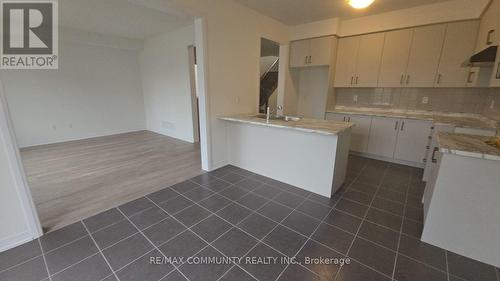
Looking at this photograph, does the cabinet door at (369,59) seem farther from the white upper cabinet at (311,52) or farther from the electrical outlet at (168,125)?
the electrical outlet at (168,125)

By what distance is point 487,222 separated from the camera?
4.99ft

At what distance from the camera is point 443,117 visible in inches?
125

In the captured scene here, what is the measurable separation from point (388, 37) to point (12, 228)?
558 cm

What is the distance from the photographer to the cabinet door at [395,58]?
3.47 metres

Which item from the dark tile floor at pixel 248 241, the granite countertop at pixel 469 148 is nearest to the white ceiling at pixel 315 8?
the granite countertop at pixel 469 148

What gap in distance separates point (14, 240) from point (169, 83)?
417 centimetres

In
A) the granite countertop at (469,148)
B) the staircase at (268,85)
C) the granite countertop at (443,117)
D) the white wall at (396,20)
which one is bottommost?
the granite countertop at (469,148)

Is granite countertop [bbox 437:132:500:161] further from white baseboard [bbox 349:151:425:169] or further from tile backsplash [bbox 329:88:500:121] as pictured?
white baseboard [bbox 349:151:425:169]

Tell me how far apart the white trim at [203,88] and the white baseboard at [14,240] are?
2.02m

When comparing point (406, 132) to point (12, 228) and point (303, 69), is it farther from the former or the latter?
point (12, 228)

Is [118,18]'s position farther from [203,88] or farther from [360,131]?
[360,131]

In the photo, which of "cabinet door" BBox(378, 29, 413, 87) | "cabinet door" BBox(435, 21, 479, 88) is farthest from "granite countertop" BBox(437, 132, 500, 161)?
"cabinet door" BBox(378, 29, 413, 87)

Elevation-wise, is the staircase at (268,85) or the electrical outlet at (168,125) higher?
the staircase at (268,85)

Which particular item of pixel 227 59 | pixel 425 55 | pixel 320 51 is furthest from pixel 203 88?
pixel 425 55
